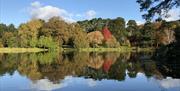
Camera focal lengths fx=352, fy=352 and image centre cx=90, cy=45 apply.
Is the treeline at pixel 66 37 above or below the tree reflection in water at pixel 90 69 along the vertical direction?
above

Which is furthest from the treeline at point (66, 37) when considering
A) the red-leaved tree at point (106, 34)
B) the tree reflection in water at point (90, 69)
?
the tree reflection in water at point (90, 69)

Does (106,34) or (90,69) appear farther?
(106,34)

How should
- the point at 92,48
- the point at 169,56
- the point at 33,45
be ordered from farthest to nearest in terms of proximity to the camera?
the point at 92,48 < the point at 33,45 < the point at 169,56

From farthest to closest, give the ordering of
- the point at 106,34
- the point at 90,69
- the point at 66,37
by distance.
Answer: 1. the point at 106,34
2. the point at 66,37
3. the point at 90,69

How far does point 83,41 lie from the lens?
8394 cm

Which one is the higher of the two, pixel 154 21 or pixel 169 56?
pixel 154 21

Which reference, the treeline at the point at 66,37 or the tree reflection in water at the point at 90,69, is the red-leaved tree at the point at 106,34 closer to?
the treeline at the point at 66,37

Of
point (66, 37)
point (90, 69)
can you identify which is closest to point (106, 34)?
point (66, 37)

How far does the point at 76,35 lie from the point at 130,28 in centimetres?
2646

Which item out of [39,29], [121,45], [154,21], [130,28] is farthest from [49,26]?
[154,21]

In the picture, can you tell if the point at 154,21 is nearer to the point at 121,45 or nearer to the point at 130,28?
the point at 121,45

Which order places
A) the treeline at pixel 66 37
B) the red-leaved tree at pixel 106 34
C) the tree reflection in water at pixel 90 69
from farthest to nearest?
the red-leaved tree at pixel 106 34
the treeline at pixel 66 37
the tree reflection in water at pixel 90 69

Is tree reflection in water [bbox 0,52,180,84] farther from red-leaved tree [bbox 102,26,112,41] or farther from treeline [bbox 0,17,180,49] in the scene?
red-leaved tree [bbox 102,26,112,41]

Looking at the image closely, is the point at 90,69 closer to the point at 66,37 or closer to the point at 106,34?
the point at 66,37
